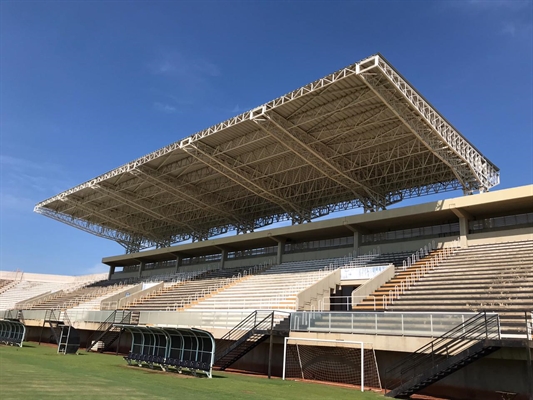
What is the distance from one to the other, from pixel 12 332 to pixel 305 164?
2194 cm

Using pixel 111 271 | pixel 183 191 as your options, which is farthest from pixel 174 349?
pixel 111 271

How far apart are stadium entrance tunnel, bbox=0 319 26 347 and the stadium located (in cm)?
14

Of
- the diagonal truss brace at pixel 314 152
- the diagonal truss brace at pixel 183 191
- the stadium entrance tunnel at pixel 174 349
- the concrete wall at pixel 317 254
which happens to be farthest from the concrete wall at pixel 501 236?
the diagonal truss brace at pixel 183 191

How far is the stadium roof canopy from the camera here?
2430cm

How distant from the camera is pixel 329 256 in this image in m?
33.5

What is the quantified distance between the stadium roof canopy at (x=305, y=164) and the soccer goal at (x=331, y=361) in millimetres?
12932

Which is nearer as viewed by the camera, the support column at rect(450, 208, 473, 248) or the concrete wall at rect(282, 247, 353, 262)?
the support column at rect(450, 208, 473, 248)

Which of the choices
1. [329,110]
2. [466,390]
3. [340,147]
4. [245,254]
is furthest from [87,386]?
[245,254]

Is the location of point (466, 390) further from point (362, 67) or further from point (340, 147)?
point (340, 147)

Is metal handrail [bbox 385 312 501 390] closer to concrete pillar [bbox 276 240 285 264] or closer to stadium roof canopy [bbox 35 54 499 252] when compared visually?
stadium roof canopy [bbox 35 54 499 252]

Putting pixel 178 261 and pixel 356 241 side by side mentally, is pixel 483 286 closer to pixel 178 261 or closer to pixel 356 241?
pixel 356 241

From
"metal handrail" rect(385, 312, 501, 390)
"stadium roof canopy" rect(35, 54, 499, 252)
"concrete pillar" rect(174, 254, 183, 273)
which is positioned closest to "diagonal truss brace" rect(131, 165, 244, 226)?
"stadium roof canopy" rect(35, 54, 499, 252)

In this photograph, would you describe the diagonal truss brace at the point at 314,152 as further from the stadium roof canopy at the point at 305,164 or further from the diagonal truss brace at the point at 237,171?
the diagonal truss brace at the point at 237,171

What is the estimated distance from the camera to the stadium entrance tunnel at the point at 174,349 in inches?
585
